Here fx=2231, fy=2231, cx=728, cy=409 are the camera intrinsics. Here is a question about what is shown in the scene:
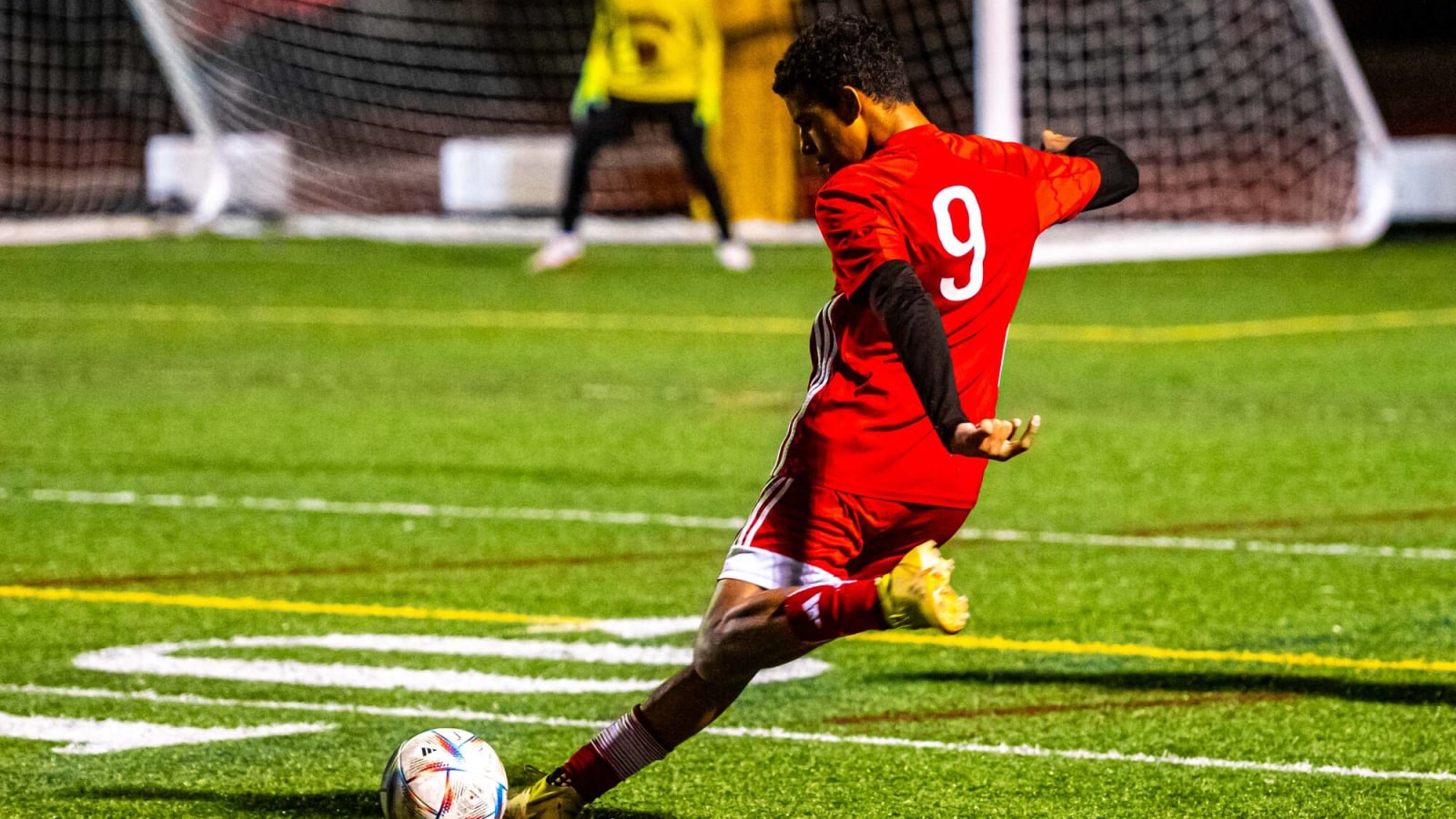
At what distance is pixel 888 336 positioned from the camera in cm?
392

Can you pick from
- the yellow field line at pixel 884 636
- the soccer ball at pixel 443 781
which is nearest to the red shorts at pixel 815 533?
the soccer ball at pixel 443 781

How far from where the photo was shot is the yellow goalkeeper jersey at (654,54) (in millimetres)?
16188

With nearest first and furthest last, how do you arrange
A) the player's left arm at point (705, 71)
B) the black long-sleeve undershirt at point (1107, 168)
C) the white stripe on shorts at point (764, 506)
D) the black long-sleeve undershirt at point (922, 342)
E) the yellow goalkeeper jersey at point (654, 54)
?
the black long-sleeve undershirt at point (922, 342) < the white stripe on shorts at point (764, 506) < the black long-sleeve undershirt at point (1107, 168) < the yellow goalkeeper jersey at point (654, 54) < the player's left arm at point (705, 71)

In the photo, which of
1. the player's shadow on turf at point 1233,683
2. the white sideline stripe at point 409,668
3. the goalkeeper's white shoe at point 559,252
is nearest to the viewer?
the player's shadow on turf at point 1233,683

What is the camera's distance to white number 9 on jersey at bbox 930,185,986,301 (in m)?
4.02

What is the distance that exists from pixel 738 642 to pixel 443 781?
0.64 metres

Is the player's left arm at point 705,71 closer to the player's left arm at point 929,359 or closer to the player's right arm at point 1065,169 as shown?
the player's right arm at point 1065,169

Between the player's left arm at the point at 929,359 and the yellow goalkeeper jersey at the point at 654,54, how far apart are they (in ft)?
41.4

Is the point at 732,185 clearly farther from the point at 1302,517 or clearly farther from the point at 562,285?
the point at 1302,517

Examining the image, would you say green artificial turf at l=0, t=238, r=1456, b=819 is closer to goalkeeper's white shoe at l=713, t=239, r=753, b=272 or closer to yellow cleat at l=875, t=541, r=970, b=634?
yellow cleat at l=875, t=541, r=970, b=634

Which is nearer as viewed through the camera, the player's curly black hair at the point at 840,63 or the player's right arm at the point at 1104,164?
the player's curly black hair at the point at 840,63

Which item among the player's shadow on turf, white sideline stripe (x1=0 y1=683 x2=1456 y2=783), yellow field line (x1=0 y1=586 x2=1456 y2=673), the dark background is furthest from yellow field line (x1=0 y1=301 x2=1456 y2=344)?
the dark background

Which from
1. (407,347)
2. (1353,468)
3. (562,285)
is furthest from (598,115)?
(1353,468)

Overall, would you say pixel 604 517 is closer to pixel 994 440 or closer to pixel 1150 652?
pixel 1150 652
